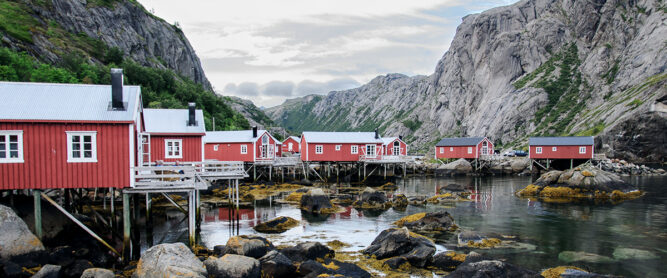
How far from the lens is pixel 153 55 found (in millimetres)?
114312

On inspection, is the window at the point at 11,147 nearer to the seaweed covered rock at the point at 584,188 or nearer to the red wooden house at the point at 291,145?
the seaweed covered rock at the point at 584,188

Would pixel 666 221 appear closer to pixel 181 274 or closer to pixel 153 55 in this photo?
pixel 181 274

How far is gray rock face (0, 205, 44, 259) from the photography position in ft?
55.9

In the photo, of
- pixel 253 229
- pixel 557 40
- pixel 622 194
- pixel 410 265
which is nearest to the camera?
pixel 410 265

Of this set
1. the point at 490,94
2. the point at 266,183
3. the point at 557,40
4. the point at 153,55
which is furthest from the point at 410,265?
the point at 557,40

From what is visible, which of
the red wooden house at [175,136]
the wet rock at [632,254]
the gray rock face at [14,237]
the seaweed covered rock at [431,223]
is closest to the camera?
the gray rock face at [14,237]

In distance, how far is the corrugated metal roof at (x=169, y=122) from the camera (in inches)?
1388

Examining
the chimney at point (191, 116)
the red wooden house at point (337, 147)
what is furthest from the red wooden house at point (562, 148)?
the chimney at point (191, 116)

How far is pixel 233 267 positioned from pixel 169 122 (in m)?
22.5

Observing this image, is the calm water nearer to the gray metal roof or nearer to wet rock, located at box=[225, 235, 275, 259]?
wet rock, located at box=[225, 235, 275, 259]

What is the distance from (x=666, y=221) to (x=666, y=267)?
42.3ft

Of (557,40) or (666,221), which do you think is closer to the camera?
(666,221)

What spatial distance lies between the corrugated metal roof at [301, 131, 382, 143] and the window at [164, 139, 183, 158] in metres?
28.3

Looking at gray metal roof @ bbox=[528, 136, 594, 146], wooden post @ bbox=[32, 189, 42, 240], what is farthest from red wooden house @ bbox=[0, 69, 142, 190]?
gray metal roof @ bbox=[528, 136, 594, 146]
